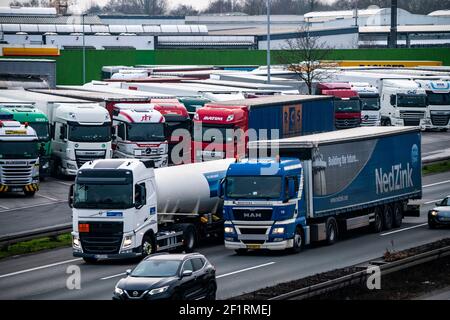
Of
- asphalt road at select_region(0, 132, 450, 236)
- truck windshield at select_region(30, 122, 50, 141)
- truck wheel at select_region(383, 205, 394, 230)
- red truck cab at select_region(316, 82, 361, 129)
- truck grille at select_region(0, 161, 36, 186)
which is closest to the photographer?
truck wheel at select_region(383, 205, 394, 230)

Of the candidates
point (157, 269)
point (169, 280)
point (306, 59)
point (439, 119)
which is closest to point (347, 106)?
point (439, 119)

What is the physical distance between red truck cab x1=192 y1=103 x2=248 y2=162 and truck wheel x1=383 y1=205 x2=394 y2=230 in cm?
908

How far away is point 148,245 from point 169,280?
30.5 ft

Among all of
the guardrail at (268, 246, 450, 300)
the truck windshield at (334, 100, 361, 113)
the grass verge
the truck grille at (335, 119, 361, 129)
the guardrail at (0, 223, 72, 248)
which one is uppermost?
the truck windshield at (334, 100, 361, 113)

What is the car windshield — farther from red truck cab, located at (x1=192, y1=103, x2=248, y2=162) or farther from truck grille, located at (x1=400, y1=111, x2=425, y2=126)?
truck grille, located at (x1=400, y1=111, x2=425, y2=126)

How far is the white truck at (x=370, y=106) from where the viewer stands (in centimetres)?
7956

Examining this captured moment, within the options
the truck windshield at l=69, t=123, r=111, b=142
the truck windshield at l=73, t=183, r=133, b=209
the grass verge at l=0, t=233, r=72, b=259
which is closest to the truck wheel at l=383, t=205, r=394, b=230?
the grass verge at l=0, t=233, r=72, b=259

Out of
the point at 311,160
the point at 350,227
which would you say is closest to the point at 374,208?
the point at 350,227

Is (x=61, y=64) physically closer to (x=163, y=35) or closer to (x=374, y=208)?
(x=163, y=35)

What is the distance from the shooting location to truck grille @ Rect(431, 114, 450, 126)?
80.8m

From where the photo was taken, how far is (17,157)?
165 ft

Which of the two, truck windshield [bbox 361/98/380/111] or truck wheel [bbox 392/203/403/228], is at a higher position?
truck windshield [bbox 361/98/380/111]

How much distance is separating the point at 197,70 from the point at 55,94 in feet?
129

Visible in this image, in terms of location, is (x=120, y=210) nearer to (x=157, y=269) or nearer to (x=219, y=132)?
(x=157, y=269)
